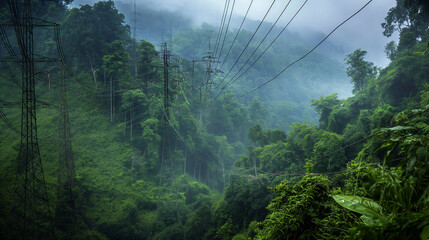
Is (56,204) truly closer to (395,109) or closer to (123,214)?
(123,214)

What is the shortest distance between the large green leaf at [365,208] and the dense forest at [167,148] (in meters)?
0.01

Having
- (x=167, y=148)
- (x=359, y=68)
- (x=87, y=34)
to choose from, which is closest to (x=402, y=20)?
(x=359, y=68)

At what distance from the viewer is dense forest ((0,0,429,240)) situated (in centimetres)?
347

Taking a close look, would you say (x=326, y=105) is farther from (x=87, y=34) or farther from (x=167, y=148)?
(x=87, y=34)

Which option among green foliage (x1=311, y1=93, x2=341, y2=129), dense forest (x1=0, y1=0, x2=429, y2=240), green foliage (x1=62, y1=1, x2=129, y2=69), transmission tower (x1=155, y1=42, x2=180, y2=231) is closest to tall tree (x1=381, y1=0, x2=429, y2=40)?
dense forest (x1=0, y1=0, x2=429, y2=240)

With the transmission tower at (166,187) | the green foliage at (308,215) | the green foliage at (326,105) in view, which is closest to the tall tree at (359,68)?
the green foliage at (326,105)

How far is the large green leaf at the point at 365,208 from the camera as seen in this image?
1.55m

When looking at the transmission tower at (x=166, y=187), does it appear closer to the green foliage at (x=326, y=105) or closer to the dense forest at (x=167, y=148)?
the dense forest at (x=167, y=148)

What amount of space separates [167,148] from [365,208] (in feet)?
101

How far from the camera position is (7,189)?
18.7m

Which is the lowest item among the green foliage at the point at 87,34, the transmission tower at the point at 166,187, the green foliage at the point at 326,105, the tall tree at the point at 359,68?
the transmission tower at the point at 166,187

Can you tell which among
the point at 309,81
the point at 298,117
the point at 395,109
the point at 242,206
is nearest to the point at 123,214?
the point at 242,206

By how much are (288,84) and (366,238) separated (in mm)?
105580

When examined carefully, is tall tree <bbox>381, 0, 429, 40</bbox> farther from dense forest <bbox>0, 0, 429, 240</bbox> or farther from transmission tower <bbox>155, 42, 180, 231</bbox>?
transmission tower <bbox>155, 42, 180, 231</bbox>
